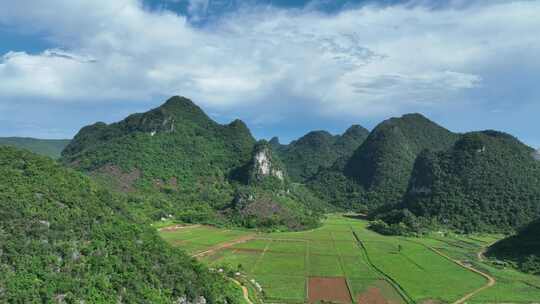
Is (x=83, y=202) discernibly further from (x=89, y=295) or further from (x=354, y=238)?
(x=354, y=238)

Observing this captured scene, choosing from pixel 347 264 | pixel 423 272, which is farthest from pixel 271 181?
pixel 423 272

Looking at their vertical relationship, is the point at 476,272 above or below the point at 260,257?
above

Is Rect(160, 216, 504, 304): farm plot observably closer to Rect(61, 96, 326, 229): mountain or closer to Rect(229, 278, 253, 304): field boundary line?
Rect(229, 278, 253, 304): field boundary line

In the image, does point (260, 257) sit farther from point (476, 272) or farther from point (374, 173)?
point (374, 173)

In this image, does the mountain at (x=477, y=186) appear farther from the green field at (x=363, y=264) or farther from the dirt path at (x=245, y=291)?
the dirt path at (x=245, y=291)

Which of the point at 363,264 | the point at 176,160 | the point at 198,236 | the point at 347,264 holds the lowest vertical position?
the point at 198,236

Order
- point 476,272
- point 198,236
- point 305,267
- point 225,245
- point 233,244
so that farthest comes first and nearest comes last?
point 198,236, point 233,244, point 225,245, point 476,272, point 305,267

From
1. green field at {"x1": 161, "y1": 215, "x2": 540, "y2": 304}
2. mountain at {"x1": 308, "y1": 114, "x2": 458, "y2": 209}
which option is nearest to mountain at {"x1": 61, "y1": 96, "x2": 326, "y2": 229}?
green field at {"x1": 161, "y1": 215, "x2": 540, "y2": 304}
